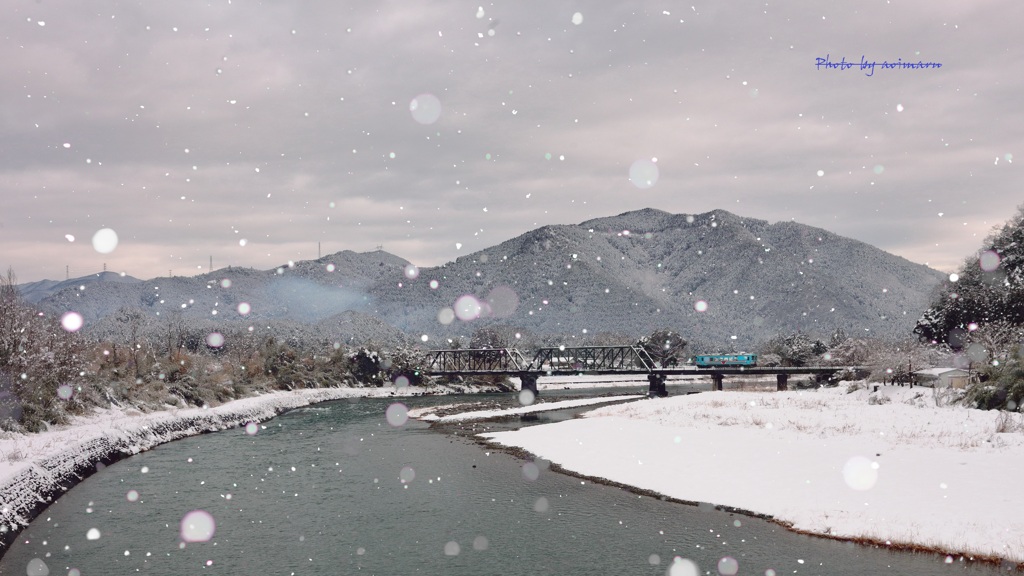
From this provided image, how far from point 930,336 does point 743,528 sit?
8124 cm

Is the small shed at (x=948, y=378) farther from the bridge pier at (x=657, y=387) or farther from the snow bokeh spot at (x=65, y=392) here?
the snow bokeh spot at (x=65, y=392)

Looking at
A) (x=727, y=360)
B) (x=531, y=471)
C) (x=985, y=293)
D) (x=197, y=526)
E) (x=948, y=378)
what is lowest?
(x=727, y=360)

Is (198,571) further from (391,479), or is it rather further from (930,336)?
(930,336)

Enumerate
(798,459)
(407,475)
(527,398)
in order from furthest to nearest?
(527,398), (407,475), (798,459)

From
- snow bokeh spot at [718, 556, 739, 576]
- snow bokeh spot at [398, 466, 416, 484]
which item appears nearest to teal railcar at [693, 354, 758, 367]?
snow bokeh spot at [398, 466, 416, 484]

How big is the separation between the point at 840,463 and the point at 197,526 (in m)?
25.1

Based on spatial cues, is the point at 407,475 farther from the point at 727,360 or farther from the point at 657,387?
the point at 727,360

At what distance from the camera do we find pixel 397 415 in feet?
226

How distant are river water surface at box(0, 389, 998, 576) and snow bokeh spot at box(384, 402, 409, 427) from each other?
24.3 m

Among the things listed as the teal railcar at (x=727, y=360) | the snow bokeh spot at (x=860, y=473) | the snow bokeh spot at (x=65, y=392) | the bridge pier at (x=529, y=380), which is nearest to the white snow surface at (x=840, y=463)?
the snow bokeh spot at (x=860, y=473)

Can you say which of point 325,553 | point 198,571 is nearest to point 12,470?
point 198,571

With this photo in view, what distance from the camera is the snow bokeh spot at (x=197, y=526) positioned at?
22.6m

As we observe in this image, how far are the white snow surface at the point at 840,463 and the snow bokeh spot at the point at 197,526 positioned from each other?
52.5ft

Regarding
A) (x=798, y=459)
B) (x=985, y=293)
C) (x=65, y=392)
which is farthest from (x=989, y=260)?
(x=65, y=392)
